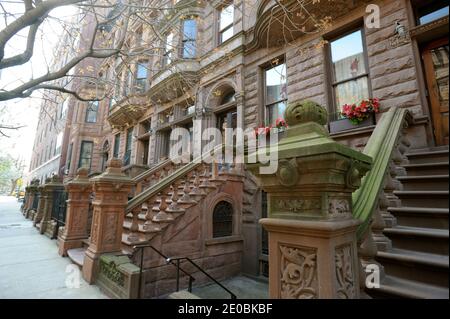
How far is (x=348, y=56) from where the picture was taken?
6684mm

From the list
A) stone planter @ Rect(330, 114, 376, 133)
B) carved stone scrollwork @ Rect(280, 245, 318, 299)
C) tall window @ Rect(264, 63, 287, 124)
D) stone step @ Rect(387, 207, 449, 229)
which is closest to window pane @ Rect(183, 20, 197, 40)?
tall window @ Rect(264, 63, 287, 124)

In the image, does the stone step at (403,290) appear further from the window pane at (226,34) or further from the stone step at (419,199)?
the window pane at (226,34)

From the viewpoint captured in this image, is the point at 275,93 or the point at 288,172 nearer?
the point at 288,172

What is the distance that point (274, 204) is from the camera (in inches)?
81.3

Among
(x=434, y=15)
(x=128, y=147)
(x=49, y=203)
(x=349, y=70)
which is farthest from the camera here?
(x=128, y=147)

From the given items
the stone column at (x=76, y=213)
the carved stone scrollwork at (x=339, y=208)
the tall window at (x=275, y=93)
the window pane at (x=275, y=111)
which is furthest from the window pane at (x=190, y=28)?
the carved stone scrollwork at (x=339, y=208)

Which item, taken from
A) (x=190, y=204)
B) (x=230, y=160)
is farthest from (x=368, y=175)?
(x=230, y=160)

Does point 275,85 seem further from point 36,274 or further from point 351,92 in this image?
point 36,274

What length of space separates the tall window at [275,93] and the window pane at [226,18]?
3.60 m

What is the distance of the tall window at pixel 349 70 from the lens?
631cm

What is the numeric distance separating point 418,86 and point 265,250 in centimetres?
553

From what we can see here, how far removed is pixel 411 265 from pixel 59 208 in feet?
36.1

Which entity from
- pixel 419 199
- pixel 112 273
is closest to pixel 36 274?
pixel 112 273

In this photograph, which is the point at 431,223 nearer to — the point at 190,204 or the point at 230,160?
the point at 190,204
